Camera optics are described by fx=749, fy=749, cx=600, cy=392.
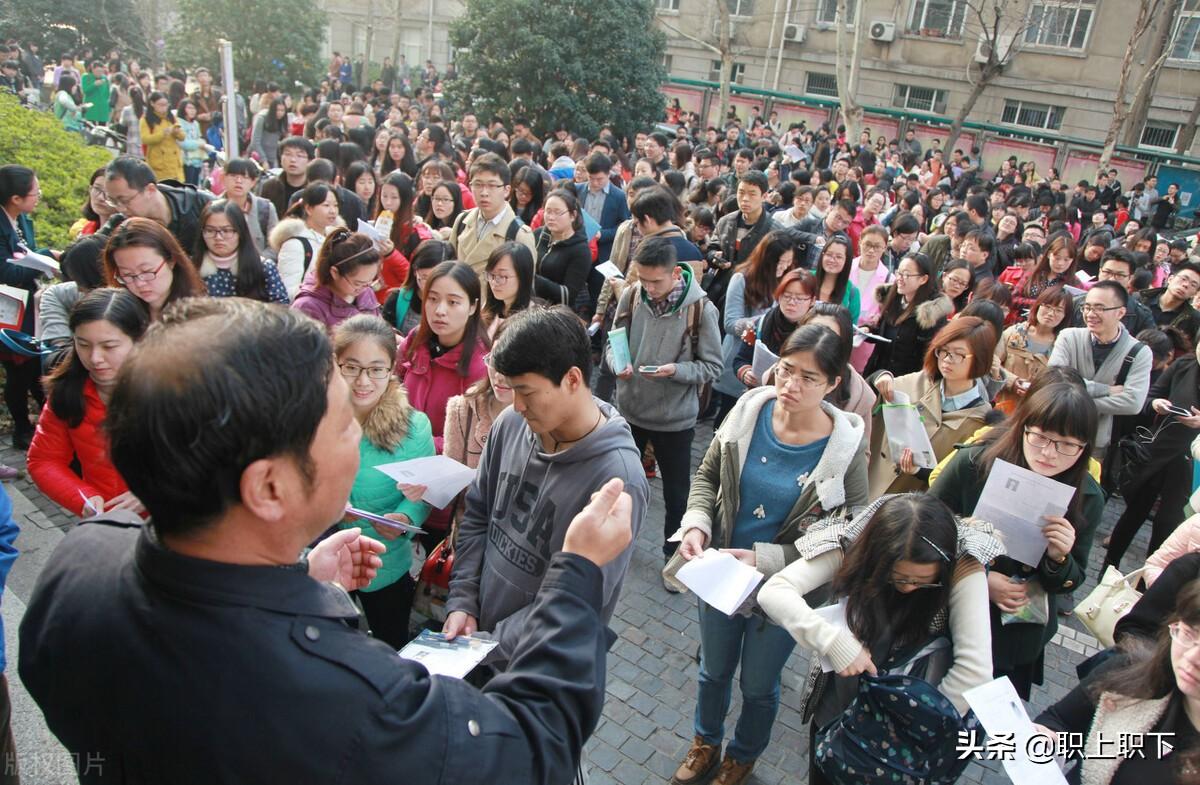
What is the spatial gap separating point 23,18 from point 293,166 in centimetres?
2455

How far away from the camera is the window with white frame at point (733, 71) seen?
32.1 metres

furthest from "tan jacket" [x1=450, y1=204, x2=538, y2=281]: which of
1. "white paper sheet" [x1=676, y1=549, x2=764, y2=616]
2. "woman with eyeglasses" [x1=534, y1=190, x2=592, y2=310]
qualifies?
"white paper sheet" [x1=676, y1=549, x2=764, y2=616]

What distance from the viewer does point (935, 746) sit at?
2.28 metres

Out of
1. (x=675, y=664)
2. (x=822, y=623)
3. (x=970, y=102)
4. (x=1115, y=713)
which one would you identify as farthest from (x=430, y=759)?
(x=970, y=102)

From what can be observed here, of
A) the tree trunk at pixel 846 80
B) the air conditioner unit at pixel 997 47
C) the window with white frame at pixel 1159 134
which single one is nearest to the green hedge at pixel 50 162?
the tree trunk at pixel 846 80

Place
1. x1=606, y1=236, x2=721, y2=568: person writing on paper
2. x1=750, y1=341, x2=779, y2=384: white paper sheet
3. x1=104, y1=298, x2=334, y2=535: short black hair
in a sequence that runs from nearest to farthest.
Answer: x1=104, y1=298, x2=334, y2=535: short black hair < x1=606, y1=236, x2=721, y2=568: person writing on paper < x1=750, y1=341, x2=779, y2=384: white paper sheet

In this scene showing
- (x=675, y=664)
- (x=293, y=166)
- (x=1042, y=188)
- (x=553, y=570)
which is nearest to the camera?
(x=553, y=570)

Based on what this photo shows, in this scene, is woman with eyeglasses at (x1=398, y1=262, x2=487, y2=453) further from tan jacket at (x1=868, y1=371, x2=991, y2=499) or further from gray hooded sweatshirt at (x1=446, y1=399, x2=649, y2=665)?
tan jacket at (x1=868, y1=371, x2=991, y2=499)

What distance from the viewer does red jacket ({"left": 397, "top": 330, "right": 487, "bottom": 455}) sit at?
3703mm

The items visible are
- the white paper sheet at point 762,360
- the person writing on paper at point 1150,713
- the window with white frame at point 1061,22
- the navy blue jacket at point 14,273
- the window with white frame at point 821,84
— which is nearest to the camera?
the person writing on paper at point 1150,713

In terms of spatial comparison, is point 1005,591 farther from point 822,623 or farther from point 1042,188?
point 1042,188

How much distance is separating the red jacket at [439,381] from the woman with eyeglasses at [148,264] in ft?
3.74

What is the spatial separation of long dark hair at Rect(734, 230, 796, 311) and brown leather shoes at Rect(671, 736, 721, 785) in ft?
11.4

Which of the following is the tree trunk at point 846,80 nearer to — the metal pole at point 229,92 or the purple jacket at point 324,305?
the metal pole at point 229,92
